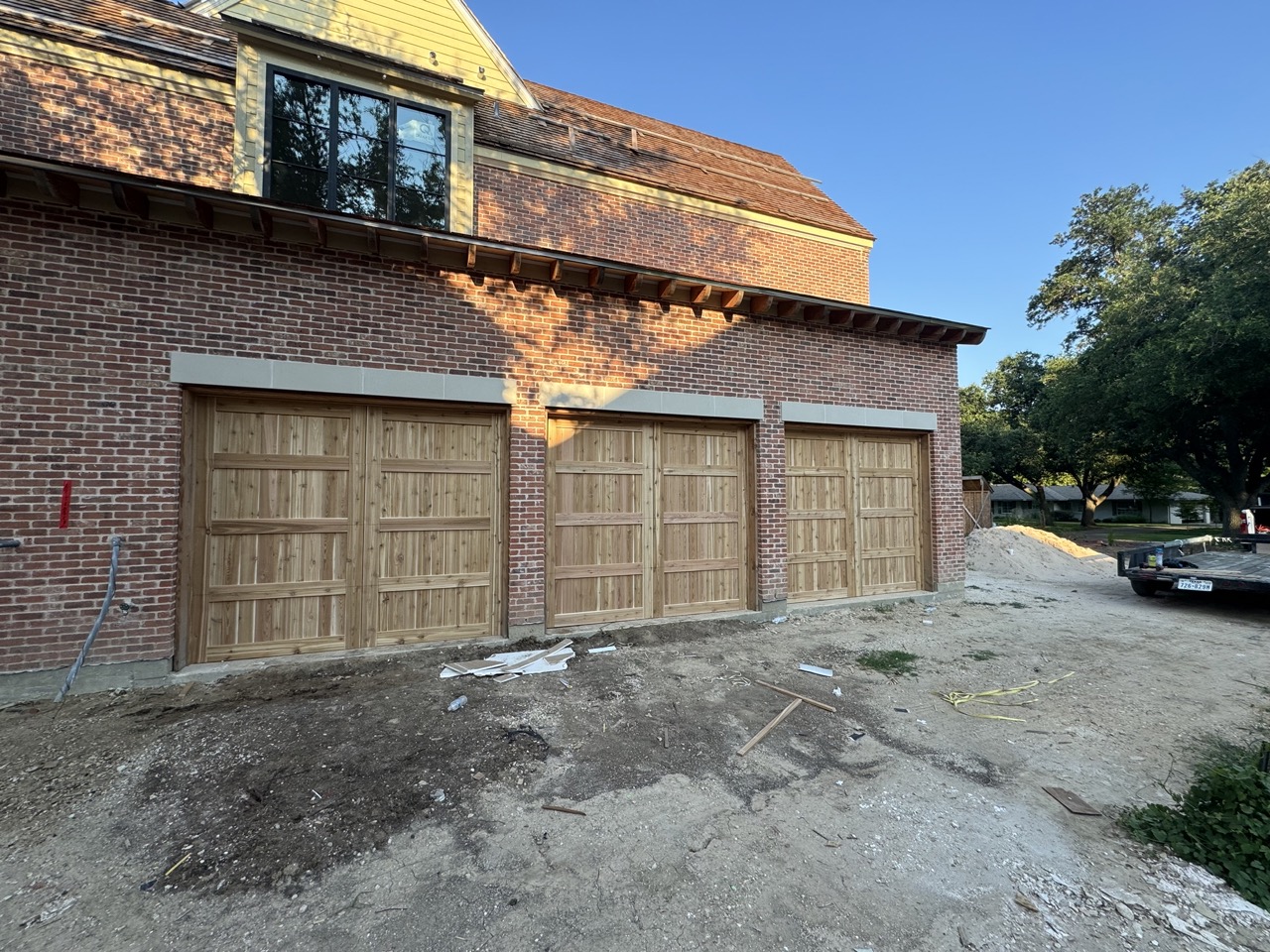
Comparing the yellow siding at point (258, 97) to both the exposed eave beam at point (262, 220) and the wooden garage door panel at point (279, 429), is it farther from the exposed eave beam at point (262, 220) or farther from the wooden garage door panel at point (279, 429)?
the wooden garage door panel at point (279, 429)

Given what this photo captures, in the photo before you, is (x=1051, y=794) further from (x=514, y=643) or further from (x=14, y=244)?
(x=14, y=244)

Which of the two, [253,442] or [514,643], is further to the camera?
[514,643]

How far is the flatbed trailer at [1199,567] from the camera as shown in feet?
26.7

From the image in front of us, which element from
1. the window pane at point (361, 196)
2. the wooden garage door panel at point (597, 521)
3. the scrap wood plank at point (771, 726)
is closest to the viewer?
the scrap wood plank at point (771, 726)

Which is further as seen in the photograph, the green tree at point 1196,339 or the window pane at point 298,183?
the green tree at point 1196,339

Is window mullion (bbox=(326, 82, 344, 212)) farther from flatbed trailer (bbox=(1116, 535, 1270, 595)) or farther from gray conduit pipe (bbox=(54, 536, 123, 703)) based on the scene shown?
flatbed trailer (bbox=(1116, 535, 1270, 595))

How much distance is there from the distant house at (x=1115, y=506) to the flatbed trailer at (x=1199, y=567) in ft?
154

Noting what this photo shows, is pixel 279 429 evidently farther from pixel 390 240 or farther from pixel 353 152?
pixel 353 152

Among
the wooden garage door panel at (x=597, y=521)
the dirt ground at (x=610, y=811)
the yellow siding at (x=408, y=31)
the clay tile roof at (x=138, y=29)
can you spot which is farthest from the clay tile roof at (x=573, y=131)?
the dirt ground at (x=610, y=811)

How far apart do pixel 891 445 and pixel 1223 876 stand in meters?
7.06

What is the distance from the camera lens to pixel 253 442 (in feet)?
18.8

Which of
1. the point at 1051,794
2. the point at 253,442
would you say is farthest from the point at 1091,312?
the point at 253,442

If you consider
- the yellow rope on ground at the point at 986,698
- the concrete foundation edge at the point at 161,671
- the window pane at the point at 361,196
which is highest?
the window pane at the point at 361,196

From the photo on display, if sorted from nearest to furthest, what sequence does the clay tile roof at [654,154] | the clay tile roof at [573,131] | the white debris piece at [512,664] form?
the white debris piece at [512,664] → the clay tile roof at [573,131] → the clay tile roof at [654,154]
